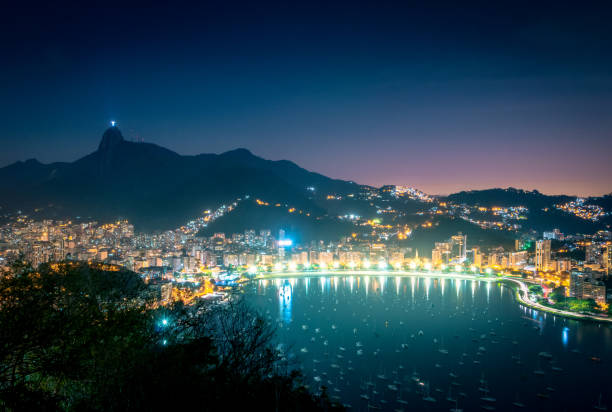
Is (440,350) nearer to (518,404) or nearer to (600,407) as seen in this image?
(518,404)

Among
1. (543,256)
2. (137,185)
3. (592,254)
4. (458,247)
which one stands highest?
(137,185)

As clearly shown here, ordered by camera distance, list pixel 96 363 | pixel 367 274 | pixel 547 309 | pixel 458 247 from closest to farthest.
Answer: pixel 96 363 → pixel 547 309 → pixel 367 274 → pixel 458 247

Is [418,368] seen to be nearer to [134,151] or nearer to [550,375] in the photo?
[550,375]

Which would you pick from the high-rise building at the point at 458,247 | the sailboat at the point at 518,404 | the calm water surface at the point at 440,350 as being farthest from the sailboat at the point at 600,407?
the high-rise building at the point at 458,247

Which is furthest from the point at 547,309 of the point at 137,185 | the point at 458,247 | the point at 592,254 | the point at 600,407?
the point at 137,185

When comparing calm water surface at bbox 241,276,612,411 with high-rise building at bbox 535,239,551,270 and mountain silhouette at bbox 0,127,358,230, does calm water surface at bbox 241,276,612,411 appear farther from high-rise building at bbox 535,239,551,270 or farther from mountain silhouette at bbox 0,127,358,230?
mountain silhouette at bbox 0,127,358,230

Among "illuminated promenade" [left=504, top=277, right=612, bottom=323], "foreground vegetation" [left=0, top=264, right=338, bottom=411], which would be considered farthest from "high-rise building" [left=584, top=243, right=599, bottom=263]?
"foreground vegetation" [left=0, top=264, right=338, bottom=411]

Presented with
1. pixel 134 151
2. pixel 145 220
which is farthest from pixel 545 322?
pixel 134 151

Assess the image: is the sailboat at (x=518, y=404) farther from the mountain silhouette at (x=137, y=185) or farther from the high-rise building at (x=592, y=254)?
the mountain silhouette at (x=137, y=185)
